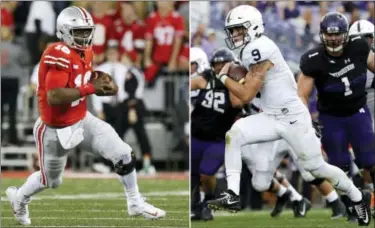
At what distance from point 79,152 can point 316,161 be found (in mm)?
6202

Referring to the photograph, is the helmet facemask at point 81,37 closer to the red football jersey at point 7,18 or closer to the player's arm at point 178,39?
the player's arm at point 178,39

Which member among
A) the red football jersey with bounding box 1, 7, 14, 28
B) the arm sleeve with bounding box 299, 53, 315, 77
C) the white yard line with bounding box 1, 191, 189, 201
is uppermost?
the red football jersey with bounding box 1, 7, 14, 28

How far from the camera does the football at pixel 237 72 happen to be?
323 inches

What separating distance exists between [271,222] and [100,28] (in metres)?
5.38

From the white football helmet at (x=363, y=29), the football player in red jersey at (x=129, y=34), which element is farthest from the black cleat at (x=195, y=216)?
the football player in red jersey at (x=129, y=34)

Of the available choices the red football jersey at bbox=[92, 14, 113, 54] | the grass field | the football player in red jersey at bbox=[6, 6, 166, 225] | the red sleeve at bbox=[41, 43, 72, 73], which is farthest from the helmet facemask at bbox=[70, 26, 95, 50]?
the red football jersey at bbox=[92, 14, 113, 54]

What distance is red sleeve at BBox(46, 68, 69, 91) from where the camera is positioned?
7.40 m

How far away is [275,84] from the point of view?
7742 millimetres

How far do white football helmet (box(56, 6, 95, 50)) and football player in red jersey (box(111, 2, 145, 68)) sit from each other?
221 inches

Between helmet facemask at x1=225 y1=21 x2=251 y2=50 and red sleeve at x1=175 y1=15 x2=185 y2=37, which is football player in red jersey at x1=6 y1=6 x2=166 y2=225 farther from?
red sleeve at x1=175 y1=15 x2=185 y2=37

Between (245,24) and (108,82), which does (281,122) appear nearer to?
(245,24)

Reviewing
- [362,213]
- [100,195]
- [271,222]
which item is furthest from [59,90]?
[100,195]

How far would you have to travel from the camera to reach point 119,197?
396 inches

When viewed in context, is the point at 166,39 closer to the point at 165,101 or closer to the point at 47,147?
the point at 165,101
